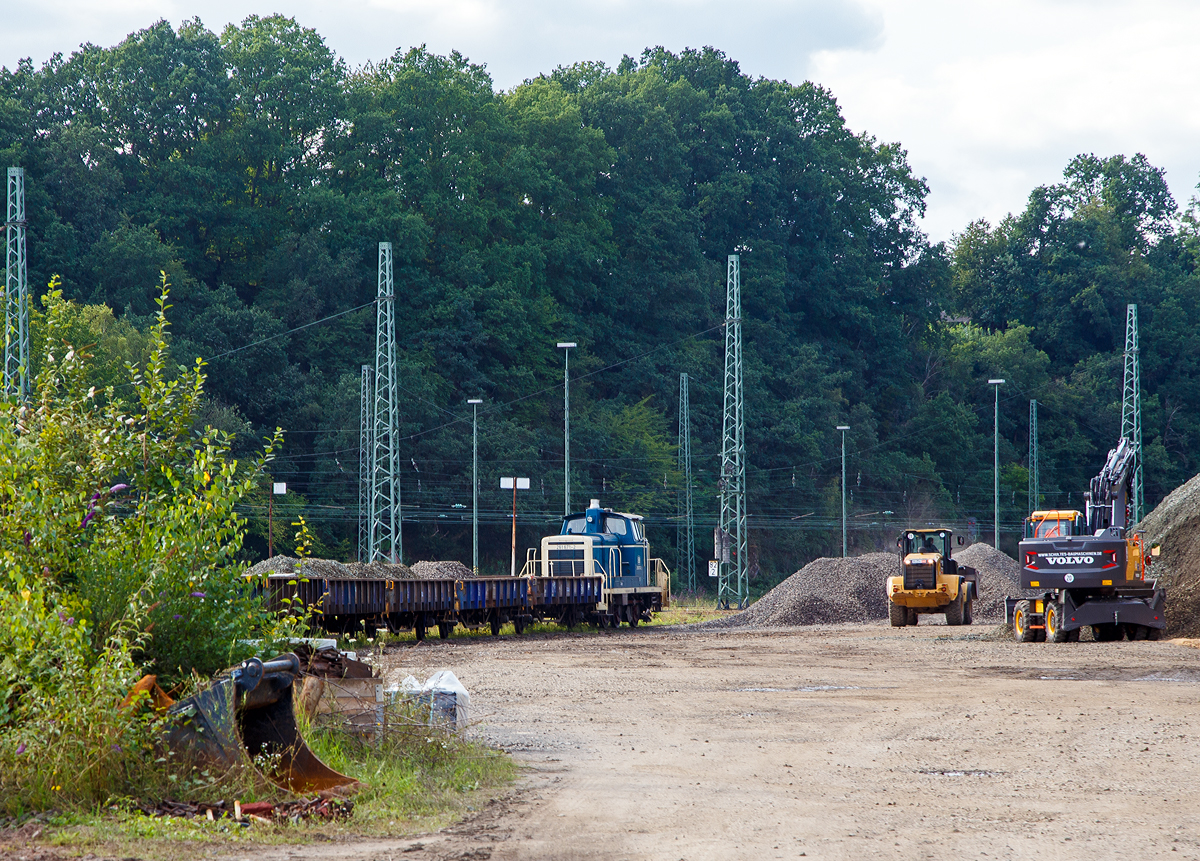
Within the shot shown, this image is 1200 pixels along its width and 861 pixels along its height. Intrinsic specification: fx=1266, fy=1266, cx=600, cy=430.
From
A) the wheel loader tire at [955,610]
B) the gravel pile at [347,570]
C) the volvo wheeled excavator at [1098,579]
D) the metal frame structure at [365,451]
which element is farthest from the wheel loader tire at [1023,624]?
the metal frame structure at [365,451]

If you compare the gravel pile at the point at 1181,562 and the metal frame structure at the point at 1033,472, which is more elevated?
the metal frame structure at the point at 1033,472

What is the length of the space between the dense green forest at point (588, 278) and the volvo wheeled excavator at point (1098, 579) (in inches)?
1502

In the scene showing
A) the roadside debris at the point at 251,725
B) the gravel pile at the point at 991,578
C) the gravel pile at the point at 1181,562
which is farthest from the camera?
the gravel pile at the point at 991,578

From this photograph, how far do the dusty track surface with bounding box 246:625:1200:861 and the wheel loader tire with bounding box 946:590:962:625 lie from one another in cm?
1221

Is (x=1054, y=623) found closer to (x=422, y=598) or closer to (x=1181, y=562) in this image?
(x=1181, y=562)

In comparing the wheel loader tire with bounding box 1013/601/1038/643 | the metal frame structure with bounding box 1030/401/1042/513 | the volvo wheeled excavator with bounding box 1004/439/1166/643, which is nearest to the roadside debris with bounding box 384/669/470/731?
the volvo wheeled excavator with bounding box 1004/439/1166/643

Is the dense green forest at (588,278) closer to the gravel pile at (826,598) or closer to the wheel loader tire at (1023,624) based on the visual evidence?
the gravel pile at (826,598)

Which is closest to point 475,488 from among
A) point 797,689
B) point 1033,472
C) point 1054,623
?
point 1054,623

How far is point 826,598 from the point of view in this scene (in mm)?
42219

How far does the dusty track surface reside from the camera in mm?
8195

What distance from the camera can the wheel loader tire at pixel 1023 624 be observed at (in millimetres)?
27516

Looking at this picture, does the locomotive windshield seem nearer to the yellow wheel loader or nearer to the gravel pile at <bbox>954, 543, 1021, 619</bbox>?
the yellow wheel loader

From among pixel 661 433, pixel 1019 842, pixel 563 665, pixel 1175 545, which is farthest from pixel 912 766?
pixel 661 433

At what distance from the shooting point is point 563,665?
72.0 feet
